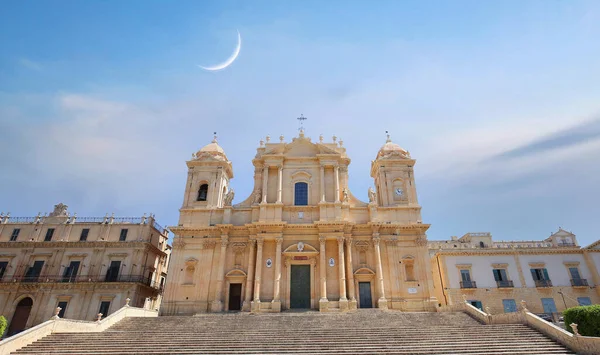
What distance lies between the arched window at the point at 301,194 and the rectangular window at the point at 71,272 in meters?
19.0

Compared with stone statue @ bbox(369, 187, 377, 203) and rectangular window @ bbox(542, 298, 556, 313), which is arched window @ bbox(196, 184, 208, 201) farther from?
rectangular window @ bbox(542, 298, 556, 313)

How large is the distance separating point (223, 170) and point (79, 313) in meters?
15.6

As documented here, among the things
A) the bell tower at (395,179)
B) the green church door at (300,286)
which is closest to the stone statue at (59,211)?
the green church door at (300,286)

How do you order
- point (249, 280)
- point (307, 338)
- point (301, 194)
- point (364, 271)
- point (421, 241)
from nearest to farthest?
→ 1. point (307, 338)
2. point (249, 280)
3. point (364, 271)
4. point (421, 241)
5. point (301, 194)

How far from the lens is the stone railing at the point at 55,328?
585 inches

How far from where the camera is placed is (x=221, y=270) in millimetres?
25094

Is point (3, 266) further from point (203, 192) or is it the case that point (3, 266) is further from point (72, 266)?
point (203, 192)

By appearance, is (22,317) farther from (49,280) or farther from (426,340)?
(426,340)

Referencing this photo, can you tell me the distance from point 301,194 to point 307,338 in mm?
13517

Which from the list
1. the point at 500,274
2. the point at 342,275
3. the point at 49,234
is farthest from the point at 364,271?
the point at 49,234

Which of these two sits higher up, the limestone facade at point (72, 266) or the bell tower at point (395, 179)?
the bell tower at point (395, 179)

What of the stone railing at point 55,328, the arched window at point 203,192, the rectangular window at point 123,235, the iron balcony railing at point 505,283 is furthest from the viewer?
the rectangular window at point 123,235

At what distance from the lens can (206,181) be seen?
95.6 feet

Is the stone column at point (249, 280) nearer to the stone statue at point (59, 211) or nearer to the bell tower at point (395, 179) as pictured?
the bell tower at point (395, 179)
